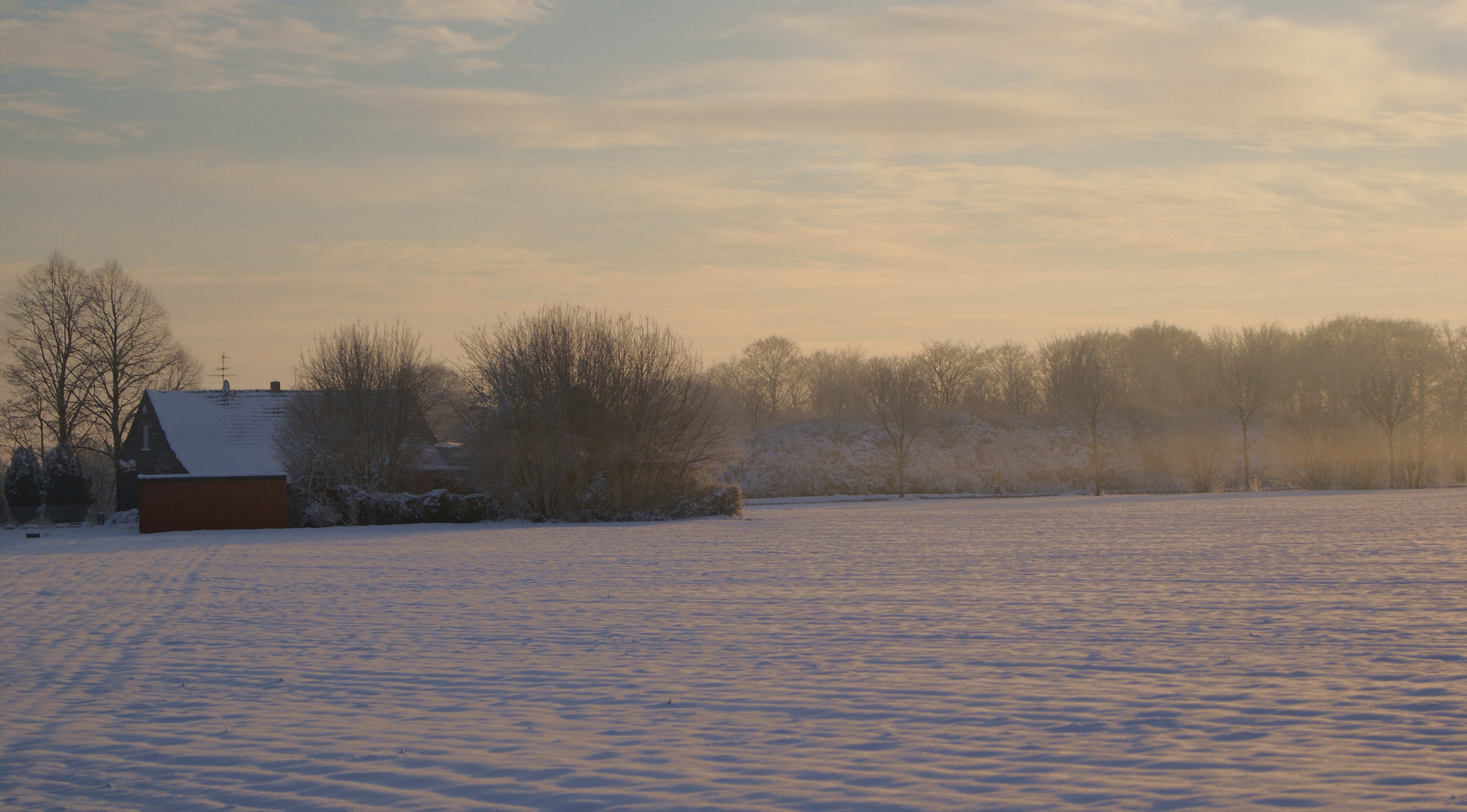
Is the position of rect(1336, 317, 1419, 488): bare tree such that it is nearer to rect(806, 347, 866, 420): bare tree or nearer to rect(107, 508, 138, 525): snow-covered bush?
rect(806, 347, 866, 420): bare tree

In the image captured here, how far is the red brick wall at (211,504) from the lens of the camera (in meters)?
31.5

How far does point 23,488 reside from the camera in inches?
1561

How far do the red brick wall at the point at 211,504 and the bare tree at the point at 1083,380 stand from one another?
4031 centimetres

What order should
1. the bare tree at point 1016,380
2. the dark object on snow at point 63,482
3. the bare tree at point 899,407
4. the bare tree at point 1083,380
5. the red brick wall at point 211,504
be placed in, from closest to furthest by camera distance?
the red brick wall at point 211,504 < the dark object on snow at point 63,482 < the bare tree at point 899,407 < the bare tree at point 1083,380 < the bare tree at point 1016,380

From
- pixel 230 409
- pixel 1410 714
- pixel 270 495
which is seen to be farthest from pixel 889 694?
pixel 230 409

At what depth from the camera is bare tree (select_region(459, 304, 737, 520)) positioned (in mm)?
34094

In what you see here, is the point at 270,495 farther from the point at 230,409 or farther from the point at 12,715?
the point at 12,715

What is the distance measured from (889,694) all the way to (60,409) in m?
51.5

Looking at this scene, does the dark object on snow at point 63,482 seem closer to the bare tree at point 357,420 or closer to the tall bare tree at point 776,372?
the bare tree at point 357,420

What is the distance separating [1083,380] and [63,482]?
53369 mm

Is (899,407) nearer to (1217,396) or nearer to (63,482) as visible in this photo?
(1217,396)

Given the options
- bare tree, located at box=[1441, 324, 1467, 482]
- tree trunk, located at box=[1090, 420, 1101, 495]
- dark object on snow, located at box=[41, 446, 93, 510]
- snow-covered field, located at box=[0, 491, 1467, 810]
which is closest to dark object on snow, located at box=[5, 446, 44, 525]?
dark object on snow, located at box=[41, 446, 93, 510]

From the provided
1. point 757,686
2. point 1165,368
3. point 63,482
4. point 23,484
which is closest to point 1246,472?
point 1165,368

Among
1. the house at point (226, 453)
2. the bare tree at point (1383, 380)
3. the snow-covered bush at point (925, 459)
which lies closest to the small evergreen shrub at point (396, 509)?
the house at point (226, 453)
